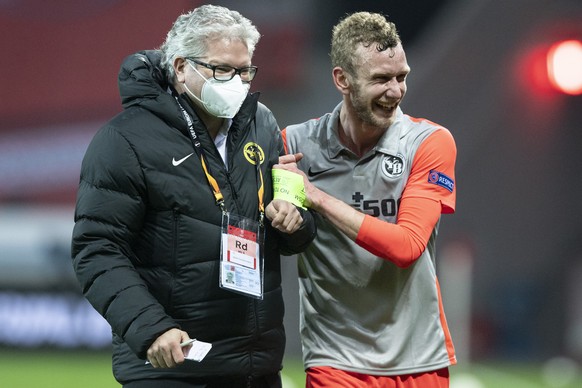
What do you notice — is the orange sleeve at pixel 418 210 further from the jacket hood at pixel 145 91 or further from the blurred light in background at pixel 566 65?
the blurred light in background at pixel 566 65

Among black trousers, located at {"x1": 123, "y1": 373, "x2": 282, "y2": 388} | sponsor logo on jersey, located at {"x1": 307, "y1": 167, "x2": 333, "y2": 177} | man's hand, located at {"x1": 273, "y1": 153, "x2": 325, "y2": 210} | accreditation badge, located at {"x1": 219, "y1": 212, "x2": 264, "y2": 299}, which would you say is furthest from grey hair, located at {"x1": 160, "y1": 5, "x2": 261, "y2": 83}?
black trousers, located at {"x1": 123, "y1": 373, "x2": 282, "y2": 388}

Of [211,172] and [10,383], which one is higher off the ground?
[211,172]

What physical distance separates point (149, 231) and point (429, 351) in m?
1.12

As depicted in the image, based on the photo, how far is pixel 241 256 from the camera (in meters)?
3.33

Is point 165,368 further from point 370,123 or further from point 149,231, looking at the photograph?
point 370,123

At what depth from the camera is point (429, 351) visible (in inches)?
149

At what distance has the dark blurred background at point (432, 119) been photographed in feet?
28.8

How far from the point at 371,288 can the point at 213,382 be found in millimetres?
728

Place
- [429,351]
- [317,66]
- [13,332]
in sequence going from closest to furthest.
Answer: [429,351], [13,332], [317,66]

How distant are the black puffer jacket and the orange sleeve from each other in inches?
16.3

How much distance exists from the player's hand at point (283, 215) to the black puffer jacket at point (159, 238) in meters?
0.05

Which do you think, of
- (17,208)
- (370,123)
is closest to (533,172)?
(17,208)

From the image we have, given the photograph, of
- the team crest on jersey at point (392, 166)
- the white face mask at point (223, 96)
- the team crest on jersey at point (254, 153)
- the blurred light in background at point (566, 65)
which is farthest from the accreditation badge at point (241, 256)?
the blurred light in background at point (566, 65)

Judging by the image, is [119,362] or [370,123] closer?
[119,362]
